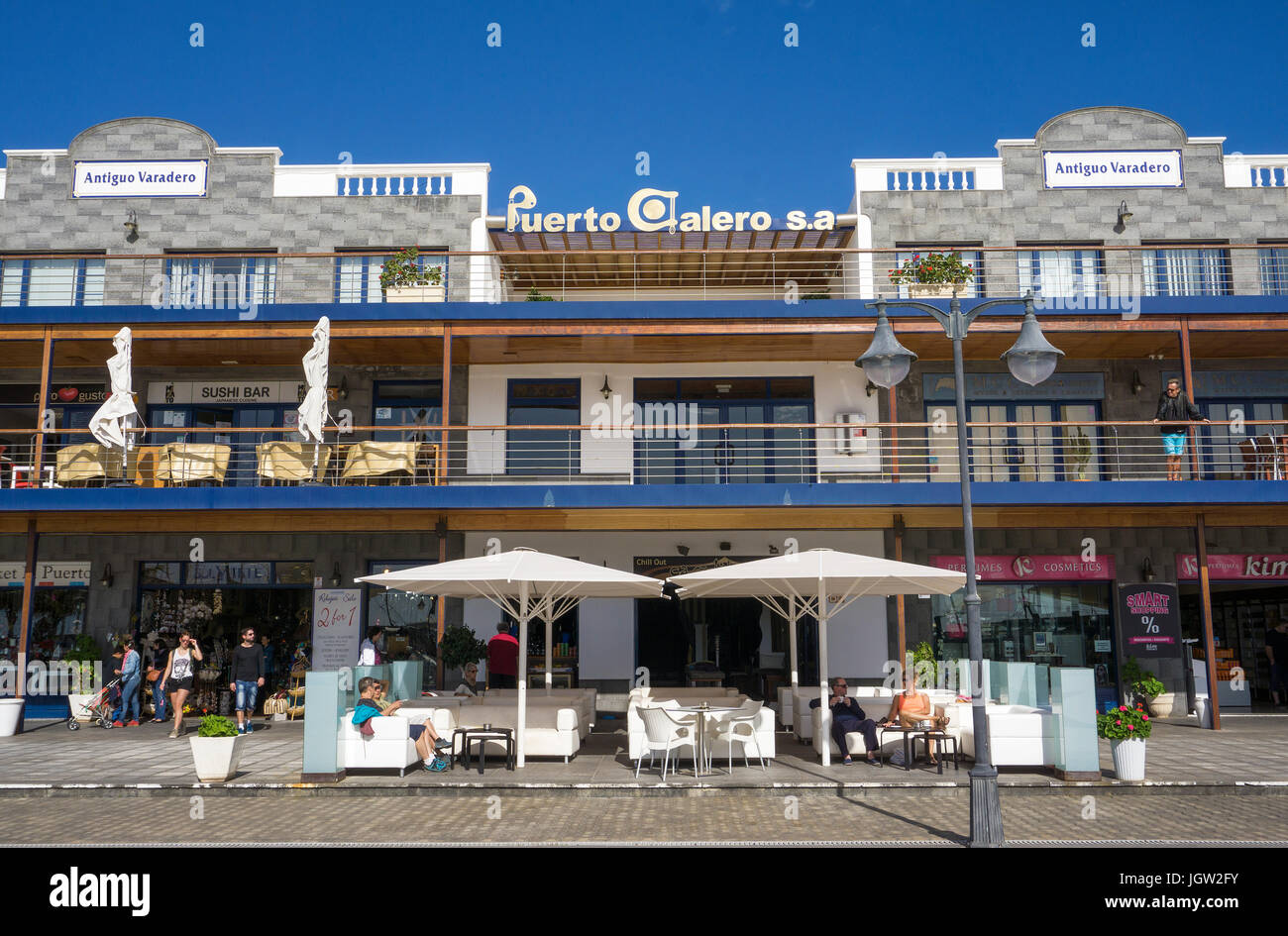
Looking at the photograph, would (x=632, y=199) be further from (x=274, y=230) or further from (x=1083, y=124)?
(x=1083, y=124)

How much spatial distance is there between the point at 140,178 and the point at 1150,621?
2002cm

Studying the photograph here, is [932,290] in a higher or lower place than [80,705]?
higher

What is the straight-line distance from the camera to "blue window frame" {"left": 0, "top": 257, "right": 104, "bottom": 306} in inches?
754

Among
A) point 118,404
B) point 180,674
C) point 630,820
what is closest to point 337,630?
point 180,674

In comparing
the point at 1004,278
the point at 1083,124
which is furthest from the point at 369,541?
the point at 1083,124

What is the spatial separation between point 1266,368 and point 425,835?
56.7 feet

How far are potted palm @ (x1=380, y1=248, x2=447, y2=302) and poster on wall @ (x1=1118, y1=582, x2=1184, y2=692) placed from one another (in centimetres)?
1295

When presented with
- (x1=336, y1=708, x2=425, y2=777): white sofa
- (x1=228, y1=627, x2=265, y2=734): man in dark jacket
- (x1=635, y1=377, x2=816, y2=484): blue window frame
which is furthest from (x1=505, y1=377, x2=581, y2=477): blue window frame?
(x1=336, y1=708, x2=425, y2=777): white sofa

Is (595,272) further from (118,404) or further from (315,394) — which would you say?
(118,404)

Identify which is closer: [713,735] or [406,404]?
[713,735]

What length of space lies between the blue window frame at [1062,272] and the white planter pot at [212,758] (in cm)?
1522

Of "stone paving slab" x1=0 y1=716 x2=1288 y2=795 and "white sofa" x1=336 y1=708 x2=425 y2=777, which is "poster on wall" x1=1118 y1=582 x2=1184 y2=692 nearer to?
"stone paving slab" x1=0 y1=716 x2=1288 y2=795

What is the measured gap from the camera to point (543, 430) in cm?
1839

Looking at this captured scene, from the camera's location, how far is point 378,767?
36.6 feet
